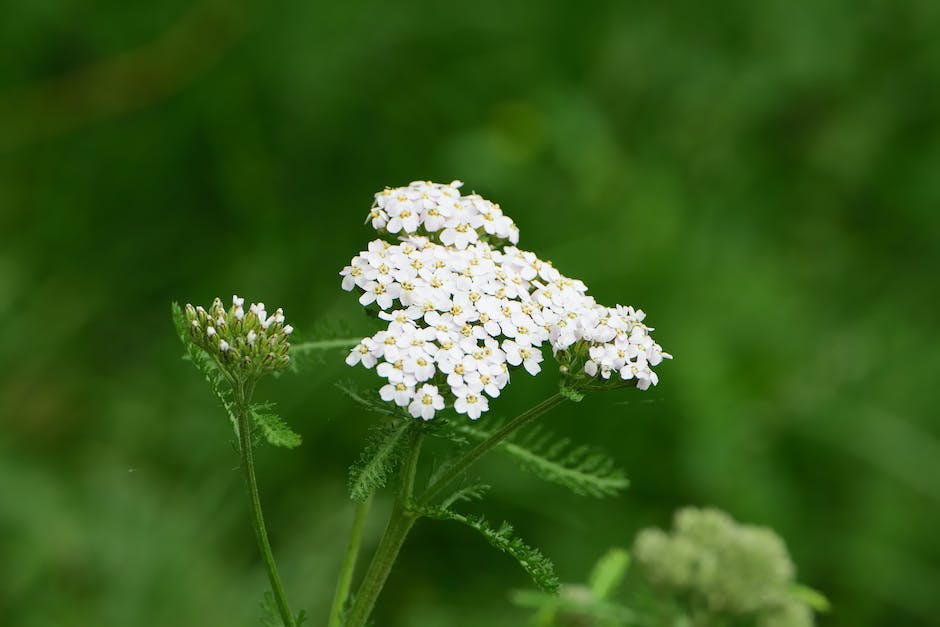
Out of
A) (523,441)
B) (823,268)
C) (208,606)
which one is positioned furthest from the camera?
(823,268)

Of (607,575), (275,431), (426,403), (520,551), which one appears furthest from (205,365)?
(607,575)

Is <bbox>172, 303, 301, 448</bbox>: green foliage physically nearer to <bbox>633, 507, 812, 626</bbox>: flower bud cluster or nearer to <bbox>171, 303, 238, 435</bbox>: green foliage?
<bbox>171, 303, 238, 435</bbox>: green foliage

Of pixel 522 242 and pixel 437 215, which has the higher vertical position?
pixel 522 242

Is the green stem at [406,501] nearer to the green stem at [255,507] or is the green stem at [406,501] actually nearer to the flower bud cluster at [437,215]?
the green stem at [255,507]

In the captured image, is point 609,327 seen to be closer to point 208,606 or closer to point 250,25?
point 208,606

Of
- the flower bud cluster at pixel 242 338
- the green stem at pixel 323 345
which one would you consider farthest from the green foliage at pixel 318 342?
the flower bud cluster at pixel 242 338

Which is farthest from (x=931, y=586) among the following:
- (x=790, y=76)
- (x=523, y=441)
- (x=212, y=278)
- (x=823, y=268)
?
(x=212, y=278)

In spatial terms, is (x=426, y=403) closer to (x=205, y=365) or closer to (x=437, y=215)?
(x=205, y=365)
